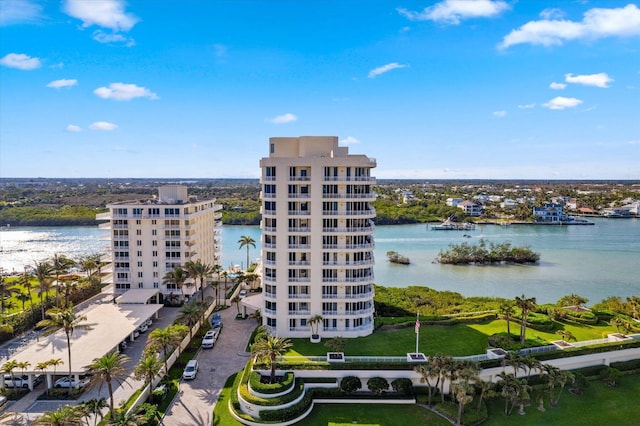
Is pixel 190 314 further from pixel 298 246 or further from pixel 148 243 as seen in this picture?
pixel 148 243

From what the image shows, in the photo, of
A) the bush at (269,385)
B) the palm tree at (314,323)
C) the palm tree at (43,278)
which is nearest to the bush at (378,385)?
the bush at (269,385)

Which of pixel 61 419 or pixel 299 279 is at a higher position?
pixel 299 279

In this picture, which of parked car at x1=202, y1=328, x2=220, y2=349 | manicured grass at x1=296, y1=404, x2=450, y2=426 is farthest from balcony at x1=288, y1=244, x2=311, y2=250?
manicured grass at x1=296, y1=404, x2=450, y2=426

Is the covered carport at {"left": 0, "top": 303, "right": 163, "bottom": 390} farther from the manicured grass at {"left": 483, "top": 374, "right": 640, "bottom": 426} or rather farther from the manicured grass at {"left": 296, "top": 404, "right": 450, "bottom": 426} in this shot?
the manicured grass at {"left": 483, "top": 374, "right": 640, "bottom": 426}

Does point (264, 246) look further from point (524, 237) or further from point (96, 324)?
point (524, 237)

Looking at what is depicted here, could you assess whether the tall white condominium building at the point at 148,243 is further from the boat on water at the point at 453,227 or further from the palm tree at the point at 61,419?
the boat on water at the point at 453,227

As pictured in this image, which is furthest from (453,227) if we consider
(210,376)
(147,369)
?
(147,369)

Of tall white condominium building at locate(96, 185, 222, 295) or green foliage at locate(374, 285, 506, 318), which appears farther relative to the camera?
tall white condominium building at locate(96, 185, 222, 295)

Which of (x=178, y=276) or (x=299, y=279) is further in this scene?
(x=178, y=276)

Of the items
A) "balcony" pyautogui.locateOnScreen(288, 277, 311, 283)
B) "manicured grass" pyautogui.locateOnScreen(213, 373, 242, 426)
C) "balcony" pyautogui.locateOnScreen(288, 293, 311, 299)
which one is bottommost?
"manicured grass" pyautogui.locateOnScreen(213, 373, 242, 426)
